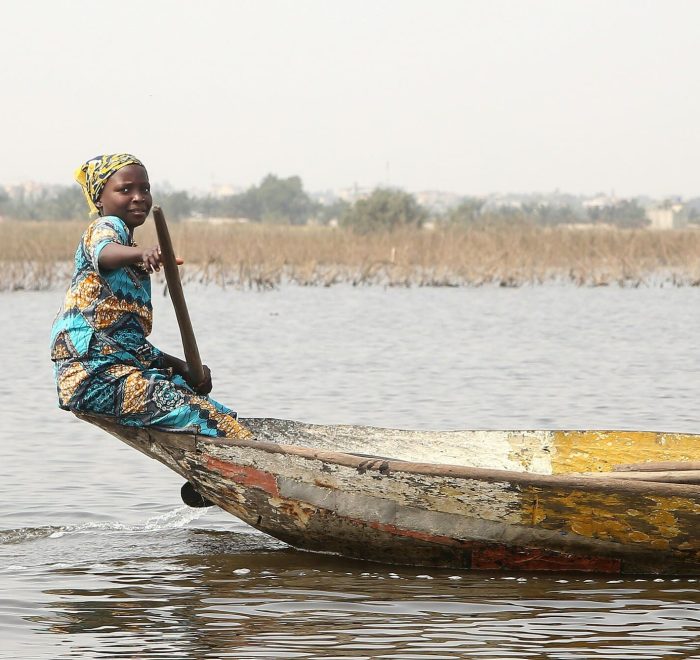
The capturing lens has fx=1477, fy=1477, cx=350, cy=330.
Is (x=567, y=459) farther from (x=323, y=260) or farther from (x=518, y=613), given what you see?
(x=323, y=260)

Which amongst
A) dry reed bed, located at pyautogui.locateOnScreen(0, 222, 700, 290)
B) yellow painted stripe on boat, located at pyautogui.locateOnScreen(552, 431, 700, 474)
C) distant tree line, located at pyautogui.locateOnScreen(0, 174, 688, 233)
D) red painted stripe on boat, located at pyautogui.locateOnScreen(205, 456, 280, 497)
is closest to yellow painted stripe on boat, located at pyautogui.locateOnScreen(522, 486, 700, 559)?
red painted stripe on boat, located at pyautogui.locateOnScreen(205, 456, 280, 497)

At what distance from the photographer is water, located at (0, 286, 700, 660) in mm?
4664

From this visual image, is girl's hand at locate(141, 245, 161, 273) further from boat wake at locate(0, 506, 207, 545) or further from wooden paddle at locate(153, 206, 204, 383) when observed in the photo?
boat wake at locate(0, 506, 207, 545)

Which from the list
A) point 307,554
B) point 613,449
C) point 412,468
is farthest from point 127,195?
point 613,449

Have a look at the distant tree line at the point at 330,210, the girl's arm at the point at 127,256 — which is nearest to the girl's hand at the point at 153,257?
the girl's arm at the point at 127,256

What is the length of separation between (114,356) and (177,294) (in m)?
0.33

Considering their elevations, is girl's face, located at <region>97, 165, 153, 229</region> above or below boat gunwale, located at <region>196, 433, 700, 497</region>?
above

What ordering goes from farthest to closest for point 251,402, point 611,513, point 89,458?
point 251,402 < point 89,458 < point 611,513

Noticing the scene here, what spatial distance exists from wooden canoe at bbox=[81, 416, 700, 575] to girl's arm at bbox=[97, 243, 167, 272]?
695 millimetres

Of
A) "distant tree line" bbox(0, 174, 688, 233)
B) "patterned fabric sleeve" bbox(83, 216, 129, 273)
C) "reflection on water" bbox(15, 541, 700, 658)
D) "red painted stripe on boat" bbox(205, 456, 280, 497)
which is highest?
"distant tree line" bbox(0, 174, 688, 233)

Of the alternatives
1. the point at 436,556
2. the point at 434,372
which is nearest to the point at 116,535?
the point at 436,556

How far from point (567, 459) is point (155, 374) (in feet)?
6.65

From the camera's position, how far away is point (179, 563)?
584 cm

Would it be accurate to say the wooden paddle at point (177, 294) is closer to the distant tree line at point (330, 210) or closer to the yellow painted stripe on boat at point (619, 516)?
the yellow painted stripe on boat at point (619, 516)
